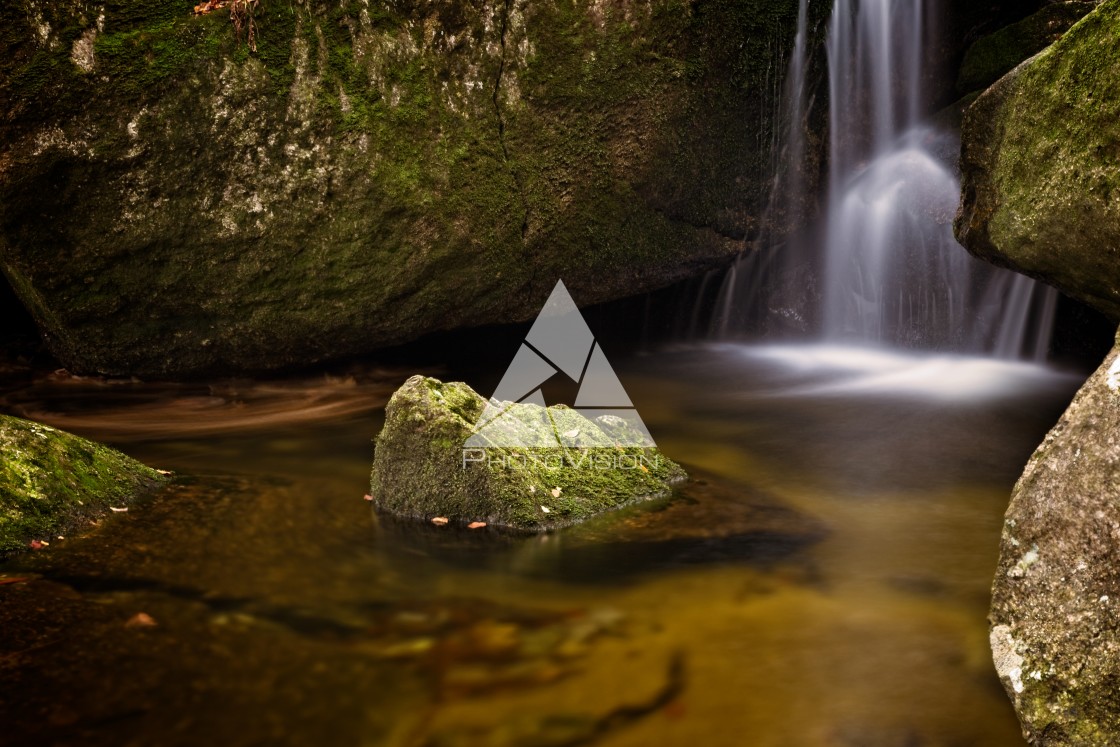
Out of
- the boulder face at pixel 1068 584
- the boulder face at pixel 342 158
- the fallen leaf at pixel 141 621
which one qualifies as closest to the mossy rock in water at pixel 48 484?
the fallen leaf at pixel 141 621

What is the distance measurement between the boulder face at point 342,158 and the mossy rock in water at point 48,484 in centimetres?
218

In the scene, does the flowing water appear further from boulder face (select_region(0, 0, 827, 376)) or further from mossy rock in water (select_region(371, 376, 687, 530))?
boulder face (select_region(0, 0, 827, 376))

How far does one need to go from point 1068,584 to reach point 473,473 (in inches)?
112

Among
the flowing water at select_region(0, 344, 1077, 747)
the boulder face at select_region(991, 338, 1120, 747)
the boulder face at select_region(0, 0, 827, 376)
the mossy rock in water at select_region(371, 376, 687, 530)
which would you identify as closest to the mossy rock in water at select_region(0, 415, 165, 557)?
the flowing water at select_region(0, 344, 1077, 747)

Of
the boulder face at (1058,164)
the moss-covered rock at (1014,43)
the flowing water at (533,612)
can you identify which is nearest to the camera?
the flowing water at (533,612)

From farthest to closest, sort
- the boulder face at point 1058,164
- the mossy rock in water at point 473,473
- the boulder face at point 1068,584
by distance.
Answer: the mossy rock in water at point 473,473 < the boulder face at point 1058,164 < the boulder face at point 1068,584

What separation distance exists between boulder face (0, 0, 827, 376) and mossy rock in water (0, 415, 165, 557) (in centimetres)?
218

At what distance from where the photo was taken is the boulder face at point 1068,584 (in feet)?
8.03

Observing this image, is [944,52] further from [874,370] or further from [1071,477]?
[1071,477]

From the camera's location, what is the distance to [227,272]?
672cm

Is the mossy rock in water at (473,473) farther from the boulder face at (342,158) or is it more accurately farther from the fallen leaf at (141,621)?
the boulder face at (342,158)

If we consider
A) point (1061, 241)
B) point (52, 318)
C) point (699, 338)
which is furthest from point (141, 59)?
point (699, 338)

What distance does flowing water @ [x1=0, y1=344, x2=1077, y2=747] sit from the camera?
2912mm

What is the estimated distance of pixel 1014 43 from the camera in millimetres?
8211
